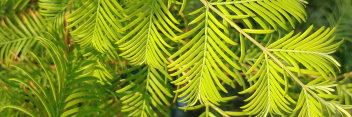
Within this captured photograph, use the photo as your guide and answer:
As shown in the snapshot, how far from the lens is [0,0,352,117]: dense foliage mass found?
1.38 feet

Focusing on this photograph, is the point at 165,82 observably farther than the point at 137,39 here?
Yes

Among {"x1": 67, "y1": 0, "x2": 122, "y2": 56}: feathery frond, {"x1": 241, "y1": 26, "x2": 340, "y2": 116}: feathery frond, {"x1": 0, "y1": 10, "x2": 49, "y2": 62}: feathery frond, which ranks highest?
{"x1": 0, "y1": 10, "x2": 49, "y2": 62}: feathery frond

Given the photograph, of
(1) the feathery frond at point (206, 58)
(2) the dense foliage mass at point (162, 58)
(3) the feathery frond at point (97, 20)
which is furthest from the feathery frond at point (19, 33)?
(1) the feathery frond at point (206, 58)

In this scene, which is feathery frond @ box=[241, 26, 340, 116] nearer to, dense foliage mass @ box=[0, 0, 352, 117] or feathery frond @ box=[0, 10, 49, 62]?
dense foliage mass @ box=[0, 0, 352, 117]

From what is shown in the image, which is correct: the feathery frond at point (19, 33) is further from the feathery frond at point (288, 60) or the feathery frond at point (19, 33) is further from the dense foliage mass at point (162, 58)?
the feathery frond at point (288, 60)

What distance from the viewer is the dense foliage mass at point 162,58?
0.42 m

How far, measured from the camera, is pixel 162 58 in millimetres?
464

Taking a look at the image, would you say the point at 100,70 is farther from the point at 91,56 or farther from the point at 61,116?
the point at 61,116

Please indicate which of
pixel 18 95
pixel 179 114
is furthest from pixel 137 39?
pixel 179 114

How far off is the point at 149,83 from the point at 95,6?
153 millimetres

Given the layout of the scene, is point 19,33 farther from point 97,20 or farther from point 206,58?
point 206,58


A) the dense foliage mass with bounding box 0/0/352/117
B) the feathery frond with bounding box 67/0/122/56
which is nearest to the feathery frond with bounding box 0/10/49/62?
the dense foliage mass with bounding box 0/0/352/117

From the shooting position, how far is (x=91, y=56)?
22.7 inches

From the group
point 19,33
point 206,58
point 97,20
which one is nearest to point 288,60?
point 206,58
